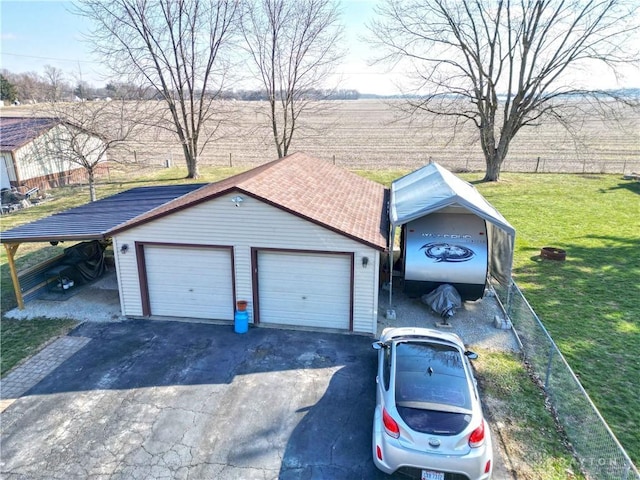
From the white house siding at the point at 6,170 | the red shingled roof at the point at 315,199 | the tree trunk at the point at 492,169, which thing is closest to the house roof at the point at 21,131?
the white house siding at the point at 6,170

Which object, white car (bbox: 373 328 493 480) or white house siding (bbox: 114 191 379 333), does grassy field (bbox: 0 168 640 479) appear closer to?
white car (bbox: 373 328 493 480)

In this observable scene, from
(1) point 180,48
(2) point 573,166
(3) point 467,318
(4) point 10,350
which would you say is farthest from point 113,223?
(2) point 573,166

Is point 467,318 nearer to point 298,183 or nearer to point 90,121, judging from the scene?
point 298,183

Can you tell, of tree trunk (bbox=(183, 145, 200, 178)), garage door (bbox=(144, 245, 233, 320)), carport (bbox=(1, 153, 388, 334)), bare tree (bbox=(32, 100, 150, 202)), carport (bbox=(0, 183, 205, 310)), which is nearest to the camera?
carport (bbox=(1, 153, 388, 334))

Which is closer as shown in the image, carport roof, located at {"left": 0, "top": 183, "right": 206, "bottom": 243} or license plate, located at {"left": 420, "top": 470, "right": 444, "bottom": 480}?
license plate, located at {"left": 420, "top": 470, "right": 444, "bottom": 480}

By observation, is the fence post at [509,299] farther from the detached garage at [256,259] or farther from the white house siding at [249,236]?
the white house siding at [249,236]

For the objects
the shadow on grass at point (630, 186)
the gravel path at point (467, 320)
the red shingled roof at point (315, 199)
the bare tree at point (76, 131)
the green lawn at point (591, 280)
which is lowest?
the gravel path at point (467, 320)

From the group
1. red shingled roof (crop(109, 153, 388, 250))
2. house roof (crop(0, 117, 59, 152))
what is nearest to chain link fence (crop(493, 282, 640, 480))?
red shingled roof (crop(109, 153, 388, 250))

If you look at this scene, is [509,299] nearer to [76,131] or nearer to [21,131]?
[76,131]
